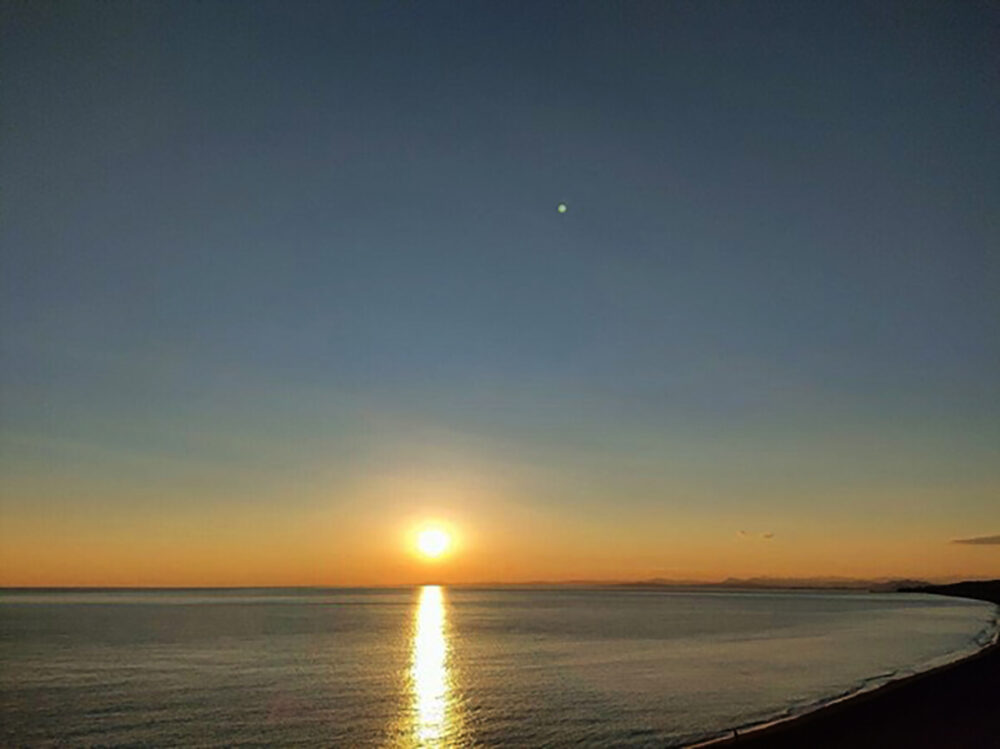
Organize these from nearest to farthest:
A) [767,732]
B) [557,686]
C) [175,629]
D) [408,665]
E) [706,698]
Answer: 1. [767,732]
2. [706,698]
3. [557,686]
4. [408,665]
5. [175,629]

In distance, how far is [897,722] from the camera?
72.5ft

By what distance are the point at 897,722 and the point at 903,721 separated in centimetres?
23

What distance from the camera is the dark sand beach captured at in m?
19.7

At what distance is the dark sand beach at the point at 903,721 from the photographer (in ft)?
64.7

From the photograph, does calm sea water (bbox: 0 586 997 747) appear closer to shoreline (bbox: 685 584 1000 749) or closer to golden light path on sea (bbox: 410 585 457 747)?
golden light path on sea (bbox: 410 585 457 747)

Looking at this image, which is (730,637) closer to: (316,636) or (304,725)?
(316,636)

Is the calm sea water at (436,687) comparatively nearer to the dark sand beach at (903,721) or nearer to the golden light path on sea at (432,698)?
the golden light path on sea at (432,698)

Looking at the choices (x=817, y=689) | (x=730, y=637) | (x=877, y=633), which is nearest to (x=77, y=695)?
(x=817, y=689)

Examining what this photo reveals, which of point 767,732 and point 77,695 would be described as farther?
point 77,695

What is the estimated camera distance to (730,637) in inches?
3194

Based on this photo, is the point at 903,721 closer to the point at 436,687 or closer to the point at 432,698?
the point at 432,698

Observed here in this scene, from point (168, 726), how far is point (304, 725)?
5119 mm

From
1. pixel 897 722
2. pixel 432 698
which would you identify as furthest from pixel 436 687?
pixel 897 722

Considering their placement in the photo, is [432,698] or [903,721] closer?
[903,721]
